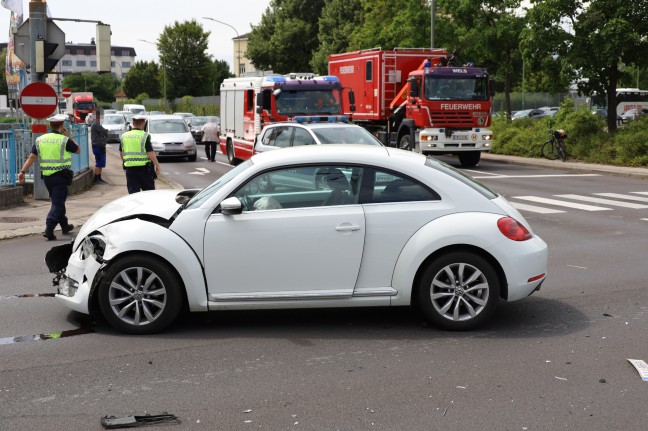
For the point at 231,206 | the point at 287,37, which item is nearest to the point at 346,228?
the point at 231,206

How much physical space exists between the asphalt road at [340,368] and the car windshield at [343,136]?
30.6 feet

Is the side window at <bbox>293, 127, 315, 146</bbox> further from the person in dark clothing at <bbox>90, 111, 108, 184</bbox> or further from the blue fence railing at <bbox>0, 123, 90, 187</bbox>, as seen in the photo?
the person in dark clothing at <bbox>90, 111, 108, 184</bbox>

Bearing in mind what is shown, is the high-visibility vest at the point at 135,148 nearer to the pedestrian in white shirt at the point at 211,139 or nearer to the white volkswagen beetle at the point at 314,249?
the white volkswagen beetle at the point at 314,249

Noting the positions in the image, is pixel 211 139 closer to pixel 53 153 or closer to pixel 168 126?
pixel 168 126

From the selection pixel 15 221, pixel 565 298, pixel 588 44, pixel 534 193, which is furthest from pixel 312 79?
pixel 565 298

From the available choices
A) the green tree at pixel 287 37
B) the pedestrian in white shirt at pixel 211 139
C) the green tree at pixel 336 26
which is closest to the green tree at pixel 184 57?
the green tree at pixel 287 37

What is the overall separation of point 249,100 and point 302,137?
8724mm

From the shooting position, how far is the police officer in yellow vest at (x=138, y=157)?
12.8 metres

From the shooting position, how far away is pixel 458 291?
6664 millimetres

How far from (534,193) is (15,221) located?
35.2 feet

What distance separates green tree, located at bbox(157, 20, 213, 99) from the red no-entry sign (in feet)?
261

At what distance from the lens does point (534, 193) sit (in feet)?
61.3

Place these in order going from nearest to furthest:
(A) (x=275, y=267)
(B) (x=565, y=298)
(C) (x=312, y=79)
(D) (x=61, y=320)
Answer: (A) (x=275, y=267) → (D) (x=61, y=320) → (B) (x=565, y=298) → (C) (x=312, y=79)

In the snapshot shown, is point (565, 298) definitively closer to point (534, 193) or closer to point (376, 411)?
point (376, 411)
